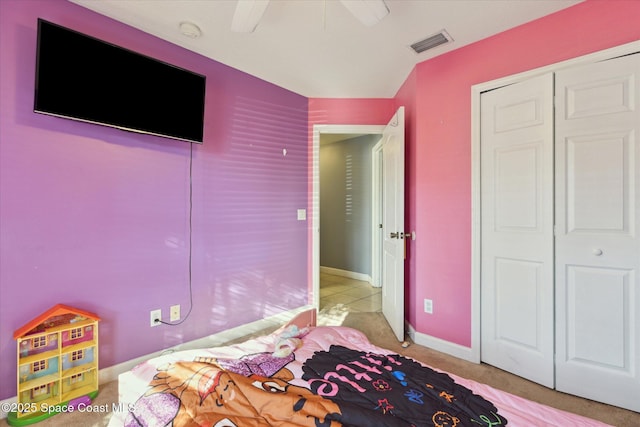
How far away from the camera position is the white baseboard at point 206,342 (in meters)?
1.92

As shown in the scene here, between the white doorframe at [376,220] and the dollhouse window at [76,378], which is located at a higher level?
the white doorframe at [376,220]

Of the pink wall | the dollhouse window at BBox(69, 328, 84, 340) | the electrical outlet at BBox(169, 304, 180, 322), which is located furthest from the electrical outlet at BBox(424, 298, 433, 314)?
the dollhouse window at BBox(69, 328, 84, 340)

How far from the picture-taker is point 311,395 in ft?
3.53

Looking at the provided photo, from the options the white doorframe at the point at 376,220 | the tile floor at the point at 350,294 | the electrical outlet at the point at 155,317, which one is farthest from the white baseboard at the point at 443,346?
the electrical outlet at the point at 155,317

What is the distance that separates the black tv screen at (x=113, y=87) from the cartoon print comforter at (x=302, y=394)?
4.98 ft

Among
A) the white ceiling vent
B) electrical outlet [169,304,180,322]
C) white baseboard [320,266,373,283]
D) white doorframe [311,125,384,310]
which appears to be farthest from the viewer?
white baseboard [320,266,373,283]

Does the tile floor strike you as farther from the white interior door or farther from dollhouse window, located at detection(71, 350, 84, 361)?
dollhouse window, located at detection(71, 350, 84, 361)

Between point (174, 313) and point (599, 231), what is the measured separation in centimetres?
304

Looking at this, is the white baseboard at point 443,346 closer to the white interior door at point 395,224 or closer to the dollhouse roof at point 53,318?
the white interior door at point 395,224

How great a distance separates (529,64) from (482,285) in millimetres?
1660

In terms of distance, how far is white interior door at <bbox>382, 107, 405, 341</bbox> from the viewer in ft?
8.52

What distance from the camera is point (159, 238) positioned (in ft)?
7.22

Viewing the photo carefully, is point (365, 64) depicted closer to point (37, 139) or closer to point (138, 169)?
point (138, 169)

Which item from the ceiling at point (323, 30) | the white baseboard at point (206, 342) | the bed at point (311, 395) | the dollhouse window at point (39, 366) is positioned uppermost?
the ceiling at point (323, 30)
